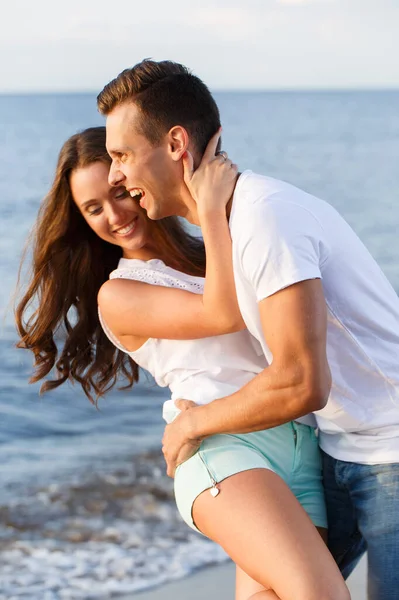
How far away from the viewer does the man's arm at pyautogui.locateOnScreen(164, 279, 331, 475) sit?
182 centimetres

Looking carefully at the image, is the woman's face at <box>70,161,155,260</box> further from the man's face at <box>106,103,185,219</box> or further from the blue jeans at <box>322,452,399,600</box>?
the blue jeans at <box>322,452,399,600</box>

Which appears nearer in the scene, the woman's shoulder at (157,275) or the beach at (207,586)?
the woman's shoulder at (157,275)

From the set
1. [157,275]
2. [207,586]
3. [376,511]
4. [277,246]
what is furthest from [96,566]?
[277,246]

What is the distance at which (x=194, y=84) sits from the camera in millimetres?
2219

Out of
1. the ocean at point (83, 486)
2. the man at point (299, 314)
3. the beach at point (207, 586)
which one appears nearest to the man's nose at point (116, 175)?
the man at point (299, 314)

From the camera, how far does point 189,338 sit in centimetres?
241

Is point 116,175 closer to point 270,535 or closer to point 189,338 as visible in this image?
point 189,338

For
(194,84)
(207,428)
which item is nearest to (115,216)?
(194,84)

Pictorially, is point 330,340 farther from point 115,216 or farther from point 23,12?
point 23,12

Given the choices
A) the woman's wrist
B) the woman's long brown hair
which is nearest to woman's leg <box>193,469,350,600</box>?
the woman's wrist

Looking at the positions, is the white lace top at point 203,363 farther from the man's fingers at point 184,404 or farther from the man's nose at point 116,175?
the man's nose at point 116,175

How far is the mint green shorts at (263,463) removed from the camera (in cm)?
215

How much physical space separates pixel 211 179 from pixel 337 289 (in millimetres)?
419

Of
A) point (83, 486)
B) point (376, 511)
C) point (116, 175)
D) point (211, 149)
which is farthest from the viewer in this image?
point (83, 486)
